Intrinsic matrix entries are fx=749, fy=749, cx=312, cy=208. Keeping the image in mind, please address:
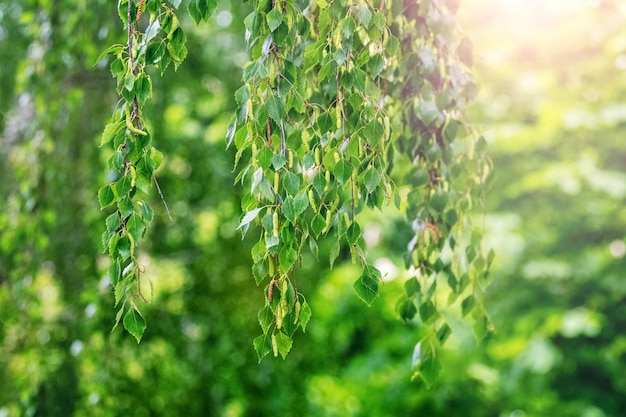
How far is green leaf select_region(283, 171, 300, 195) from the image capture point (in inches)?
38.5

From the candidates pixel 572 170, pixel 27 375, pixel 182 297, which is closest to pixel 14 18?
pixel 182 297

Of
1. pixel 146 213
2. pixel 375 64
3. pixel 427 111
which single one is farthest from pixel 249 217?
pixel 427 111

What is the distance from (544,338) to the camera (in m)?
3.17

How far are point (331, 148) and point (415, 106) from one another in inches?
10.9

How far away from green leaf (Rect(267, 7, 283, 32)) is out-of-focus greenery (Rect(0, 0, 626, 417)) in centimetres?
125

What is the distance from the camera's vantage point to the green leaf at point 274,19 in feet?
3.14

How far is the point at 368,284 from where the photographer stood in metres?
1.06

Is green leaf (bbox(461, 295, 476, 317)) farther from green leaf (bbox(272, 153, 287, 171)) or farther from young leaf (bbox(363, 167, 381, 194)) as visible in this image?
green leaf (bbox(272, 153, 287, 171))

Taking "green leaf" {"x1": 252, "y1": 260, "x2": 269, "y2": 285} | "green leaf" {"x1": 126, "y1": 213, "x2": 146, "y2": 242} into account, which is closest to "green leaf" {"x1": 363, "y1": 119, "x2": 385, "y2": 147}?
"green leaf" {"x1": 252, "y1": 260, "x2": 269, "y2": 285}

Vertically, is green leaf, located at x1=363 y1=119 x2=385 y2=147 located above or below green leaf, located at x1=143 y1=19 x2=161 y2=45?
below

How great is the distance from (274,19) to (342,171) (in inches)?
8.4

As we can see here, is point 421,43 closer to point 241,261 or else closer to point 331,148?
point 331,148

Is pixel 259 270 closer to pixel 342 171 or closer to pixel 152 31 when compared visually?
pixel 342 171

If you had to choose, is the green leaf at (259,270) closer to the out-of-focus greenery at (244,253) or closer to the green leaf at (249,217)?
the green leaf at (249,217)
